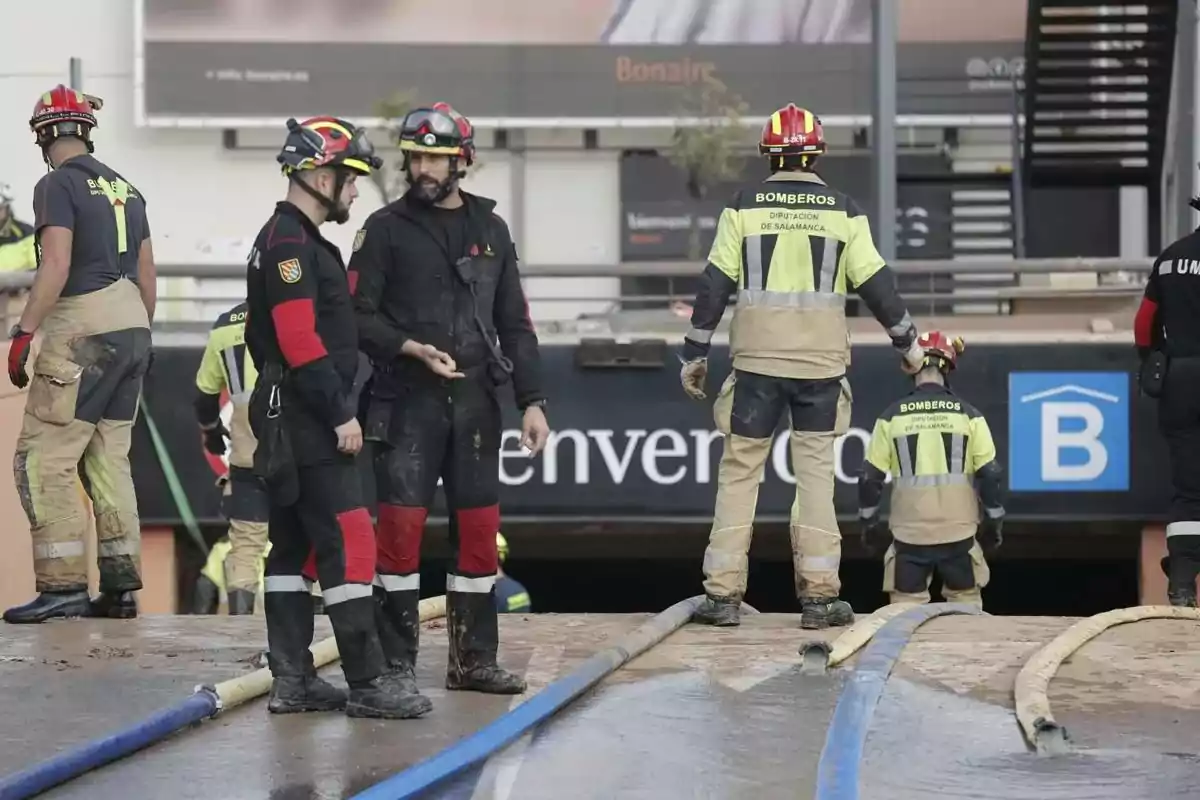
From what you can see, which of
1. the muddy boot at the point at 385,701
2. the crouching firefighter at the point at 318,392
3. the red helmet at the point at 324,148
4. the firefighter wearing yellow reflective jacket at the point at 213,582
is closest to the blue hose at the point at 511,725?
the muddy boot at the point at 385,701

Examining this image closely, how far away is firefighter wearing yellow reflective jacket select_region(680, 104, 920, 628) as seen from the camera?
777 cm

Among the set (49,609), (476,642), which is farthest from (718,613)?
(49,609)

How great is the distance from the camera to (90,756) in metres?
5.25

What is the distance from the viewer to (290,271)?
5.64 meters

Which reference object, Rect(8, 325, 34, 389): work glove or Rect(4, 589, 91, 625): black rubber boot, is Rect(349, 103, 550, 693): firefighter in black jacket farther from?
Rect(4, 589, 91, 625): black rubber boot

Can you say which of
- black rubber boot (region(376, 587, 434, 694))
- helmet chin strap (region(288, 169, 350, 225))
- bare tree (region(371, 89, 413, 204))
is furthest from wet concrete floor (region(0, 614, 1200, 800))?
bare tree (region(371, 89, 413, 204))

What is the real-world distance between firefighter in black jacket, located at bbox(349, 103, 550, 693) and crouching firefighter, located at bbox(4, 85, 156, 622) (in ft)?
6.89

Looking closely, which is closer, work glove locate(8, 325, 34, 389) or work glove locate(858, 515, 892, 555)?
work glove locate(8, 325, 34, 389)

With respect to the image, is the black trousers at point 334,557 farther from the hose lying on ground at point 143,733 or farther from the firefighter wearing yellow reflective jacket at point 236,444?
the firefighter wearing yellow reflective jacket at point 236,444

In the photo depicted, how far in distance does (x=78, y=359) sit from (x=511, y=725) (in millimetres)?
3329

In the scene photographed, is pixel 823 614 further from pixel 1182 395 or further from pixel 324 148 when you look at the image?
pixel 324 148

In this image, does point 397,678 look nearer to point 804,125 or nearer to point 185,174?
point 804,125

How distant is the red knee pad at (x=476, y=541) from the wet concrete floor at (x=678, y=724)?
0.44 m

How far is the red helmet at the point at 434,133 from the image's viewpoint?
19.7 feet
